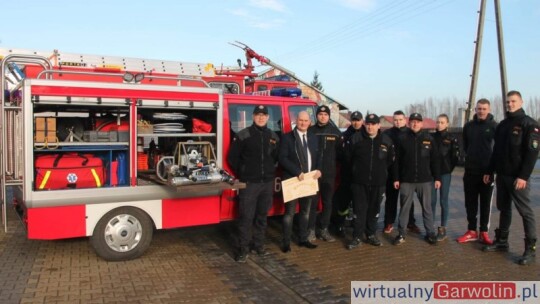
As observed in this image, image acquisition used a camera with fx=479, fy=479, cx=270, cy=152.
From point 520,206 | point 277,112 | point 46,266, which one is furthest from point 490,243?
point 46,266

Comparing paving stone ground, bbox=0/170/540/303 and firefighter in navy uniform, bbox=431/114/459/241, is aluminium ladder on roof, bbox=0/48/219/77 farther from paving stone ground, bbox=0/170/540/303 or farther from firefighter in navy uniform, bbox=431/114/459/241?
firefighter in navy uniform, bbox=431/114/459/241

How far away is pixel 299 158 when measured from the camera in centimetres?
601

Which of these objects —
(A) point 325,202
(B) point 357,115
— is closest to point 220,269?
(A) point 325,202

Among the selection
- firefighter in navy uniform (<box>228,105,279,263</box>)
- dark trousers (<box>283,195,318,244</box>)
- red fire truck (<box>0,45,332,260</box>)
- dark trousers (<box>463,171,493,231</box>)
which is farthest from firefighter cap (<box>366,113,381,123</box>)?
dark trousers (<box>463,171,493,231</box>)

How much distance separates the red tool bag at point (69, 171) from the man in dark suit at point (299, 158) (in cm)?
216

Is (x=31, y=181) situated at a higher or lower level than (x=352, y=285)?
higher

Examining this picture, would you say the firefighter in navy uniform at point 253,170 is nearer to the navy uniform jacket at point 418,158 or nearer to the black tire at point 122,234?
the black tire at point 122,234

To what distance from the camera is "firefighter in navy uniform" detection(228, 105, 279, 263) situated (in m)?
5.64

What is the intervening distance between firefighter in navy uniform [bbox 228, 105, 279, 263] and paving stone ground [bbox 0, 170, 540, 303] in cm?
45

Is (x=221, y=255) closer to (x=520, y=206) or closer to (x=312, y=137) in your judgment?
(x=312, y=137)

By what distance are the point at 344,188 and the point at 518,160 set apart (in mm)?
2281

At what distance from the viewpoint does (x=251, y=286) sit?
4871mm

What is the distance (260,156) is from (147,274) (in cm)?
182

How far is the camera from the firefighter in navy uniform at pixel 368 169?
6242 mm
